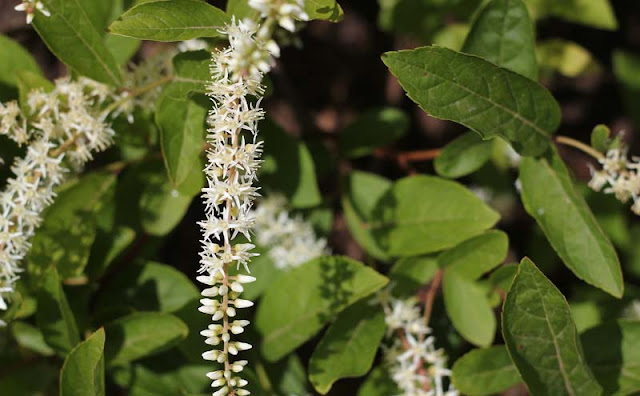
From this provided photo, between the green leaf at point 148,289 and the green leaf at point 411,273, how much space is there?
2.36 ft

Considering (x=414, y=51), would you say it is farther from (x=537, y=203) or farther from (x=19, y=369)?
(x=19, y=369)

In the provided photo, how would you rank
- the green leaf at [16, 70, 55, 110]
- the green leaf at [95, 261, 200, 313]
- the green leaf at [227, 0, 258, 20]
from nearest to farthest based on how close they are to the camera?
the green leaf at [227, 0, 258, 20], the green leaf at [16, 70, 55, 110], the green leaf at [95, 261, 200, 313]

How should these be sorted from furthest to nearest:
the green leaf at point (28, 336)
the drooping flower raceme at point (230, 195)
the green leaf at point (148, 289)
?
the green leaf at point (28, 336) < the green leaf at point (148, 289) < the drooping flower raceme at point (230, 195)

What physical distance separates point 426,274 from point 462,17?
4.17 feet

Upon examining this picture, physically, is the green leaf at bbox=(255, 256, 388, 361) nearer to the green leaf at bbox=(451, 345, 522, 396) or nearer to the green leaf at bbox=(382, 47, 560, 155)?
the green leaf at bbox=(451, 345, 522, 396)

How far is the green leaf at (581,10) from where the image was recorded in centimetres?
304

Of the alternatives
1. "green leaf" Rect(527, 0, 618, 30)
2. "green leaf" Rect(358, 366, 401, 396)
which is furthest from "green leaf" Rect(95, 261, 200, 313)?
"green leaf" Rect(527, 0, 618, 30)

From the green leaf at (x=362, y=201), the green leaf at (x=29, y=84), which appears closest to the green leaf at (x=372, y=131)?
the green leaf at (x=362, y=201)

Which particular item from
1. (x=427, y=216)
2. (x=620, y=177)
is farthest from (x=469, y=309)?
(x=620, y=177)

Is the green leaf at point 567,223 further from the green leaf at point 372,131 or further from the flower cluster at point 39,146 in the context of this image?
the flower cluster at point 39,146

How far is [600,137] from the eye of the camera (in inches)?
84.8

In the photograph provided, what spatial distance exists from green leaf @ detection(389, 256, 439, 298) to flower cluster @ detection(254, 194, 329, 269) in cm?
36

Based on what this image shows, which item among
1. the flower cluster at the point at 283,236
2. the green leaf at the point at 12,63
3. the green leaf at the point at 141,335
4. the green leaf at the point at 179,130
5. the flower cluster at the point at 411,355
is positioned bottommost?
the flower cluster at the point at 411,355

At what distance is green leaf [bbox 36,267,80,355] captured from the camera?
7.11ft
